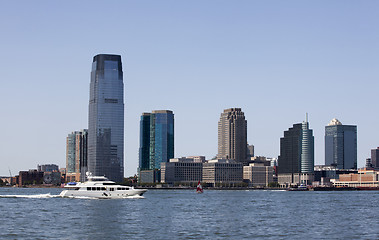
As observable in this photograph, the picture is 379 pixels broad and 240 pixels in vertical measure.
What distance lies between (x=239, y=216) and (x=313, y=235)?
105ft

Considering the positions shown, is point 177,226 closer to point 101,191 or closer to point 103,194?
Answer: point 103,194

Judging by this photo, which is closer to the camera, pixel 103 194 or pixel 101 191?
pixel 103 194

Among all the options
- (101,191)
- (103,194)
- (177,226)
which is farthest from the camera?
(101,191)

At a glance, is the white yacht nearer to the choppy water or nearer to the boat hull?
the boat hull

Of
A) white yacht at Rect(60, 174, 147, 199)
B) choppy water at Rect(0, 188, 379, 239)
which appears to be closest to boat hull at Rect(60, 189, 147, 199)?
white yacht at Rect(60, 174, 147, 199)

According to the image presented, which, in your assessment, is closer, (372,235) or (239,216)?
(372,235)

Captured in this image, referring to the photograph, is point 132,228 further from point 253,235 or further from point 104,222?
point 253,235

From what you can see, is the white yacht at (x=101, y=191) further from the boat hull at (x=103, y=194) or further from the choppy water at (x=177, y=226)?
the choppy water at (x=177, y=226)

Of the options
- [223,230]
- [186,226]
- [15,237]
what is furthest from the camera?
[186,226]

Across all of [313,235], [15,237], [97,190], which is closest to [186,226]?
[313,235]

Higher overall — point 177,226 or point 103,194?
point 177,226

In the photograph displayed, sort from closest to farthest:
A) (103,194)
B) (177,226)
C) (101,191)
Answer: (177,226) < (103,194) < (101,191)

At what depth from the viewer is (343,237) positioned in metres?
78.4

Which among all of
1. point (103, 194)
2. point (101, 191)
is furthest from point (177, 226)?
point (101, 191)
